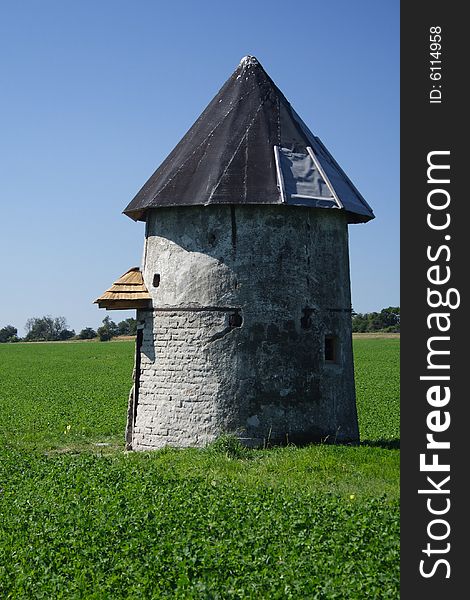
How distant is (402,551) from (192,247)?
10.1 meters

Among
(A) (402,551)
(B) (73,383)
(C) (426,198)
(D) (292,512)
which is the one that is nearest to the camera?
(A) (402,551)

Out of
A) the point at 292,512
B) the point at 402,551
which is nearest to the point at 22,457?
the point at 292,512

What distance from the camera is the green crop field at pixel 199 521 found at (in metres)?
9.10

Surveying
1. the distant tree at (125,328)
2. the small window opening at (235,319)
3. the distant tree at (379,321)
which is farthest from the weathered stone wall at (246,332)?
the distant tree at (125,328)

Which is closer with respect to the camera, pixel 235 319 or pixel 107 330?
pixel 235 319

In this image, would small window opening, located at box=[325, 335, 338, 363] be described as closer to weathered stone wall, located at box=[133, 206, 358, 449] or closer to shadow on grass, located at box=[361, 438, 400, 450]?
weathered stone wall, located at box=[133, 206, 358, 449]

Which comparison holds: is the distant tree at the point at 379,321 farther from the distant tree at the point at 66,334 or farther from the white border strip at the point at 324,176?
the white border strip at the point at 324,176

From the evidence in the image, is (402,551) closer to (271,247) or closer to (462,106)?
(462,106)

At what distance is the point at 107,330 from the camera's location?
92625 millimetres

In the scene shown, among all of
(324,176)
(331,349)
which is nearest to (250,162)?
(324,176)

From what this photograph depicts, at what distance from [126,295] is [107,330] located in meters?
75.4

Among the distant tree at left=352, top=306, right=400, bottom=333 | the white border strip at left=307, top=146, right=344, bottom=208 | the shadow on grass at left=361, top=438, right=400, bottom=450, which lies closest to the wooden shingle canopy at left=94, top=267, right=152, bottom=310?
the white border strip at left=307, top=146, right=344, bottom=208

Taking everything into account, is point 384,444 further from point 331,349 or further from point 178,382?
point 178,382

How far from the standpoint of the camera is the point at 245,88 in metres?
18.8
